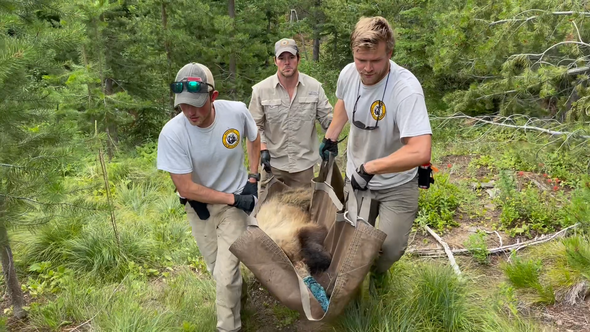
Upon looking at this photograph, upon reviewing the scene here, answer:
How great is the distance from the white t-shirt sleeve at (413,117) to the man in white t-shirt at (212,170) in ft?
3.79

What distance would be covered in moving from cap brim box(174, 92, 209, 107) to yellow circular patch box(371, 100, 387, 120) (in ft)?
3.84

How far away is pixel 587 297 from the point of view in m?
3.13

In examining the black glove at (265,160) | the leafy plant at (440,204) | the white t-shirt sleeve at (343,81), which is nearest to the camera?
the white t-shirt sleeve at (343,81)

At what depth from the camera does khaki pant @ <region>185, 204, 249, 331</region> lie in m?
2.82

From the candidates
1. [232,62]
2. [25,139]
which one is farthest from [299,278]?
[232,62]

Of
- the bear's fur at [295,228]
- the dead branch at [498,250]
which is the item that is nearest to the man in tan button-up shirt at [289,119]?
the bear's fur at [295,228]

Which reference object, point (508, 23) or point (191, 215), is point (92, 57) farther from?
point (508, 23)

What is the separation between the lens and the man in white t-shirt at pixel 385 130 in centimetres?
268

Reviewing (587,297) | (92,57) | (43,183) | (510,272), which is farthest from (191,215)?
(92,57)

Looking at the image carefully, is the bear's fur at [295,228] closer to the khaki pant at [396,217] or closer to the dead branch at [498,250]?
the khaki pant at [396,217]

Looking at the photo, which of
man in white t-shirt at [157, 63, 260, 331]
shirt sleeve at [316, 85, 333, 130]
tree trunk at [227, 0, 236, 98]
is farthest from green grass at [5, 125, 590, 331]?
tree trunk at [227, 0, 236, 98]

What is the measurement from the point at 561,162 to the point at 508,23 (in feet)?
7.38

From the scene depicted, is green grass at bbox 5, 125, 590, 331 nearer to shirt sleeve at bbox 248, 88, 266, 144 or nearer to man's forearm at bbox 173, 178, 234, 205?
man's forearm at bbox 173, 178, 234, 205

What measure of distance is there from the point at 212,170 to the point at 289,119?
1.68 meters
